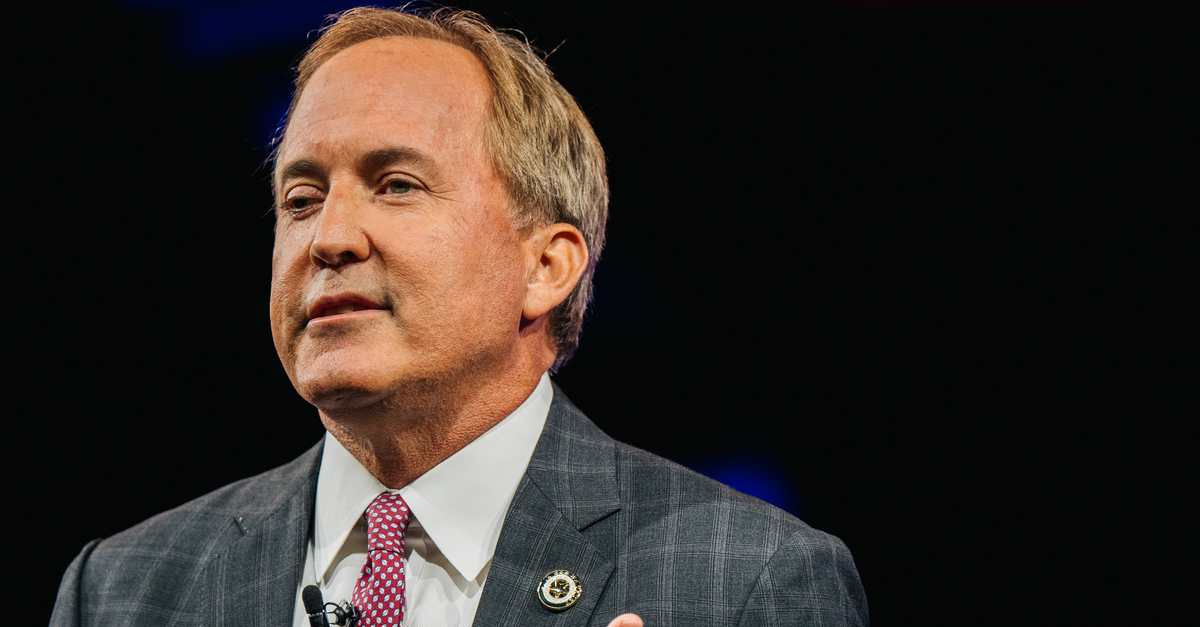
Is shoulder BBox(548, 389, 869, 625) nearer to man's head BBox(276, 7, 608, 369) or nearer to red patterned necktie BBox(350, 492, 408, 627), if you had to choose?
red patterned necktie BBox(350, 492, 408, 627)

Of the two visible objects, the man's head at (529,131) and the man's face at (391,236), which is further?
the man's head at (529,131)

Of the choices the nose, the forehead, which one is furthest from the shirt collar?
the forehead

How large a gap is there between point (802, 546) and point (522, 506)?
57 centimetres

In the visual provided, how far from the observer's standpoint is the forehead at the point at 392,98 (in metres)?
1.98

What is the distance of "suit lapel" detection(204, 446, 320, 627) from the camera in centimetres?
191

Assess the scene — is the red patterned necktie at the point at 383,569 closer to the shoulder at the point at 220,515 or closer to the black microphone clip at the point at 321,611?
the black microphone clip at the point at 321,611

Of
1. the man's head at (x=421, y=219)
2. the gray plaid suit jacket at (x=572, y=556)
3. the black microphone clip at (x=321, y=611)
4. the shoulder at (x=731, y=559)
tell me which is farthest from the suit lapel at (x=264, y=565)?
the shoulder at (x=731, y=559)

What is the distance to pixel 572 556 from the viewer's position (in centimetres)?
182

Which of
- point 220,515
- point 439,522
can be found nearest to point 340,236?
point 439,522

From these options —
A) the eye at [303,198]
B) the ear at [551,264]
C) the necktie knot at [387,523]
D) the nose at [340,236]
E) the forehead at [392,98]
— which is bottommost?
the necktie knot at [387,523]

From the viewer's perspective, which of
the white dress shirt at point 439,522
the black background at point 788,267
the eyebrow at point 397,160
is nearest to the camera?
the white dress shirt at point 439,522

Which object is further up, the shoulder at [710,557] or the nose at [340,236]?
the nose at [340,236]

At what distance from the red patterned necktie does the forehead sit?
0.79 metres

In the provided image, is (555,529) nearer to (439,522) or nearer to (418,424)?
(439,522)
